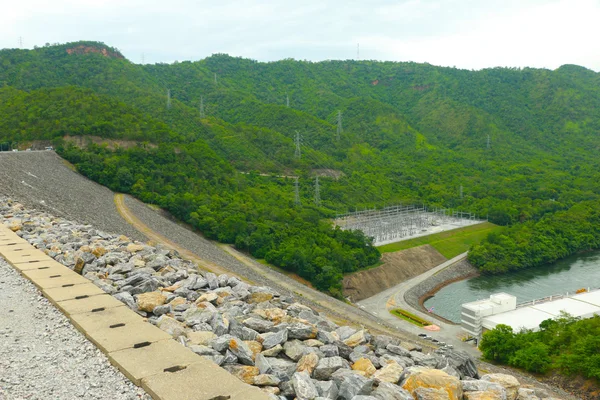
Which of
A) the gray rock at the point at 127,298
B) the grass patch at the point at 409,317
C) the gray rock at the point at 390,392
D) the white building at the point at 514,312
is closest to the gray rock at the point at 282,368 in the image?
the gray rock at the point at 390,392

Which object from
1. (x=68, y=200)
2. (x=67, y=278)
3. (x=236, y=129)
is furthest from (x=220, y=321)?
(x=236, y=129)

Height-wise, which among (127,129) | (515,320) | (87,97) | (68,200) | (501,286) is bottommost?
(501,286)

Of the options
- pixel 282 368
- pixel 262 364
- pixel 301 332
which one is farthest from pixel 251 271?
pixel 262 364

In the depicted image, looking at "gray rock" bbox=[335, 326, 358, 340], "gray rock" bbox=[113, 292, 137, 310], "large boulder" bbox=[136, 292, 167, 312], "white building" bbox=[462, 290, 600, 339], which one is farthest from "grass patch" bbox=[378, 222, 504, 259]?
"gray rock" bbox=[113, 292, 137, 310]

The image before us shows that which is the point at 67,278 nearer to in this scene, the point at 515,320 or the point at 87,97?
the point at 515,320

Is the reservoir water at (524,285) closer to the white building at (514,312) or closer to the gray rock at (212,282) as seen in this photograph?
the white building at (514,312)

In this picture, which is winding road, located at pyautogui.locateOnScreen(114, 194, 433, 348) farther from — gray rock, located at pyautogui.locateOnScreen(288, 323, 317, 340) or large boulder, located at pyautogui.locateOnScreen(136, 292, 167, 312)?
gray rock, located at pyautogui.locateOnScreen(288, 323, 317, 340)
